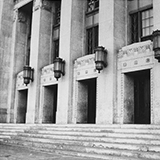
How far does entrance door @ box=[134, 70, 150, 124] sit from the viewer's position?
1301cm

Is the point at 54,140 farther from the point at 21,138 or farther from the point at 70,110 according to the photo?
the point at 70,110

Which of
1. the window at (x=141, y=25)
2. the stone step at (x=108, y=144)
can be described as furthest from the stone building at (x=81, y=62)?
the stone step at (x=108, y=144)

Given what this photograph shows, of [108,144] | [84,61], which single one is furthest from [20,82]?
[108,144]

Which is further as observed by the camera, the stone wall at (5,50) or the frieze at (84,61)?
the stone wall at (5,50)

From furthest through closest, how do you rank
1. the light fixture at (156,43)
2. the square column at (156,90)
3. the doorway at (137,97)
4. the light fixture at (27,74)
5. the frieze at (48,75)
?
the light fixture at (27,74)
the frieze at (48,75)
the doorway at (137,97)
the square column at (156,90)
the light fixture at (156,43)

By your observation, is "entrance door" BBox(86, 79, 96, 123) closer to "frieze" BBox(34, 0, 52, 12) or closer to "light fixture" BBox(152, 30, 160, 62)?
"light fixture" BBox(152, 30, 160, 62)

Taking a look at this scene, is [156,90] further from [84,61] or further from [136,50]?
[84,61]

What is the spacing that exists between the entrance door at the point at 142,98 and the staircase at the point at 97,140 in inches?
113

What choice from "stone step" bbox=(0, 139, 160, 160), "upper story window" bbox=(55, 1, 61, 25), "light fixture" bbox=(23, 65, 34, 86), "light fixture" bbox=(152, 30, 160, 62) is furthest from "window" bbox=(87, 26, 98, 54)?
"stone step" bbox=(0, 139, 160, 160)

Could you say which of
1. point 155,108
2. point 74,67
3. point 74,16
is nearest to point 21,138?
point 74,67

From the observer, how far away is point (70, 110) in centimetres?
1505

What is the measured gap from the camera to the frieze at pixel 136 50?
11898 mm

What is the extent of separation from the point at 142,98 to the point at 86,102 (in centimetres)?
364

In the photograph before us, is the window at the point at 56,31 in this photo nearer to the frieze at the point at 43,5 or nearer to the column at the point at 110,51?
the frieze at the point at 43,5
